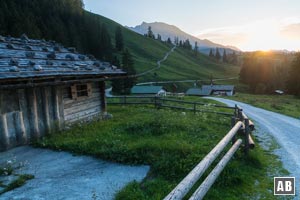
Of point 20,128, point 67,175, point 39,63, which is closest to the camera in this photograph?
point 67,175

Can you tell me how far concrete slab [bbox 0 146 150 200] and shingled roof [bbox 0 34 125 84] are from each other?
339cm

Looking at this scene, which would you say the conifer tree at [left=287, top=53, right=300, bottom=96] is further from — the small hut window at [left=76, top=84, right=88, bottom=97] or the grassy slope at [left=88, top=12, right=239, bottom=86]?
the small hut window at [left=76, top=84, right=88, bottom=97]

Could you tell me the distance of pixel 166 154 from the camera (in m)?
8.73

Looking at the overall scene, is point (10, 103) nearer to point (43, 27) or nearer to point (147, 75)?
point (43, 27)

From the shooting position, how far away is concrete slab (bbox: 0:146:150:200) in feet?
21.5

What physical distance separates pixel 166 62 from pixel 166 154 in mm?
130492

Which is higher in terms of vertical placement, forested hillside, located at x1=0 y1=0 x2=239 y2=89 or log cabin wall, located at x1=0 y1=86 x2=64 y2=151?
forested hillside, located at x1=0 y1=0 x2=239 y2=89

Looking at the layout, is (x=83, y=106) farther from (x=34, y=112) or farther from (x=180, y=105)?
(x=180, y=105)

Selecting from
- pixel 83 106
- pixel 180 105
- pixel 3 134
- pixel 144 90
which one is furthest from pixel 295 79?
pixel 3 134

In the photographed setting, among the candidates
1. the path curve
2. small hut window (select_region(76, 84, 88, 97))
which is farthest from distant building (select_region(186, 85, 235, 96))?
small hut window (select_region(76, 84, 88, 97))

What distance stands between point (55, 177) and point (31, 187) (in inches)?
32.0

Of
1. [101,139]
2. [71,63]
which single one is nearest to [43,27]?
[71,63]

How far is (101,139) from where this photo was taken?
Result: 35.6ft

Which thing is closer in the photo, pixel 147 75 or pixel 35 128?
pixel 35 128
